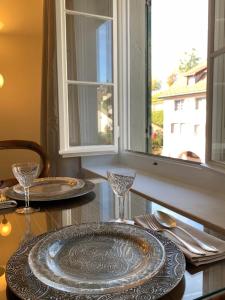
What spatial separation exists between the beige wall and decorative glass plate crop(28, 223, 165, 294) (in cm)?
253

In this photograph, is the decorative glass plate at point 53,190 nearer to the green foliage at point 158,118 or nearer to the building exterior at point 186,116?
the building exterior at point 186,116

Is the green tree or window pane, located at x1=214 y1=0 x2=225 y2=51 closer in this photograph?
window pane, located at x1=214 y1=0 x2=225 y2=51

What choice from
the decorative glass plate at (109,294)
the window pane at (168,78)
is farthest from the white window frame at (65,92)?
the decorative glass plate at (109,294)

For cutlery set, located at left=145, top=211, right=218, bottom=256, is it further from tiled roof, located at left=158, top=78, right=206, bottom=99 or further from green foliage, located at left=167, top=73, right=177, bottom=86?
green foliage, located at left=167, top=73, right=177, bottom=86

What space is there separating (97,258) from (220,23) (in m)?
1.07

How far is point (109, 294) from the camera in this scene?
15.5 inches

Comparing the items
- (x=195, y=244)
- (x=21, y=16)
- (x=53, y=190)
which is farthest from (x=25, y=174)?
(x=21, y=16)

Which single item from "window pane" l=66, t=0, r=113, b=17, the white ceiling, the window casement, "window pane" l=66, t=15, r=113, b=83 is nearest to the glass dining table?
the window casement

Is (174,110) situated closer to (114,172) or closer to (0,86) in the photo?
(114,172)

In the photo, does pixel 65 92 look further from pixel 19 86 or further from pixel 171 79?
pixel 19 86

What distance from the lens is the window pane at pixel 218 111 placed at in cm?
118

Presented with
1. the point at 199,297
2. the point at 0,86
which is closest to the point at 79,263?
the point at 199,297

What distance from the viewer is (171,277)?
43 centimetres

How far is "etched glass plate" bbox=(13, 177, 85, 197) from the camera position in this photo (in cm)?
96
